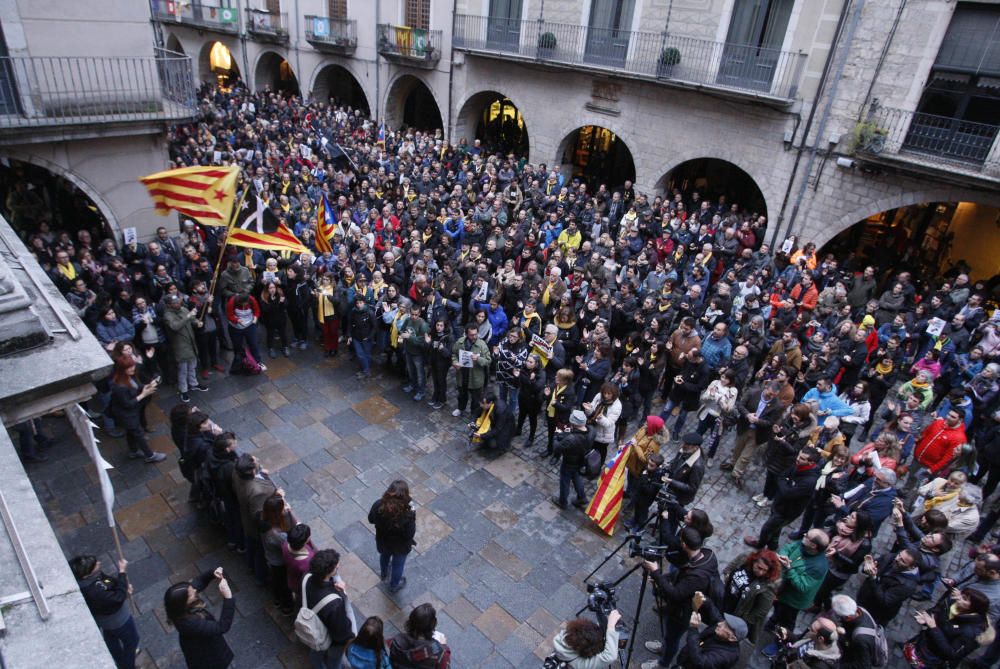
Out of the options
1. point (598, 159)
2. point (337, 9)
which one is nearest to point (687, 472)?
point (598, 159)

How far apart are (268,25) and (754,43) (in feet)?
77.4

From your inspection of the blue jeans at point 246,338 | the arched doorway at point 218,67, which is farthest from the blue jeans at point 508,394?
the arched doorway at point 218,67

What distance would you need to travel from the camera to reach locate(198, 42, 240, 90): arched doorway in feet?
118

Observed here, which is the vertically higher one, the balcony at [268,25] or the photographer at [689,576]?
the balcony at [268,25]

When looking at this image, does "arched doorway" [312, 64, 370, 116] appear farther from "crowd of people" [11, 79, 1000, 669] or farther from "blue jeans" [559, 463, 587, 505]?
"blue jeans" [559, 463, 587, 505]

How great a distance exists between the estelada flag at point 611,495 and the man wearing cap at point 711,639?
2.54 metres

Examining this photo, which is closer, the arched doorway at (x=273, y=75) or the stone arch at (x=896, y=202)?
the stone arch at (x=896, y=202)

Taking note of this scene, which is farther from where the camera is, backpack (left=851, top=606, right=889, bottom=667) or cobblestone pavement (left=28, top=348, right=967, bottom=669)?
cobblestone pavement (left=28, top=348, right=967, bottom=669)

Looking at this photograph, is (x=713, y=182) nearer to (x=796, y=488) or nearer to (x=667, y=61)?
(x=667, y=61)

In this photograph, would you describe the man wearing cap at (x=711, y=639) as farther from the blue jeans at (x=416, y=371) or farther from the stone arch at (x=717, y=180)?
the stone arch at (x=717, y=180)

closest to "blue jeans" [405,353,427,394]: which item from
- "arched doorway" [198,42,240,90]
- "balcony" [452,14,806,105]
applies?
"balcony" [452,14,806,105]

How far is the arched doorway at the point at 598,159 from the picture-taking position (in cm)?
2103

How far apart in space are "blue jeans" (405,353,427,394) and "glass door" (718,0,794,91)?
11.2 meters

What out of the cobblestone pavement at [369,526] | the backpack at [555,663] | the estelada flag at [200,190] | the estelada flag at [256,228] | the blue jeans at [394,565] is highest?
the estelada flag at [200,190]
